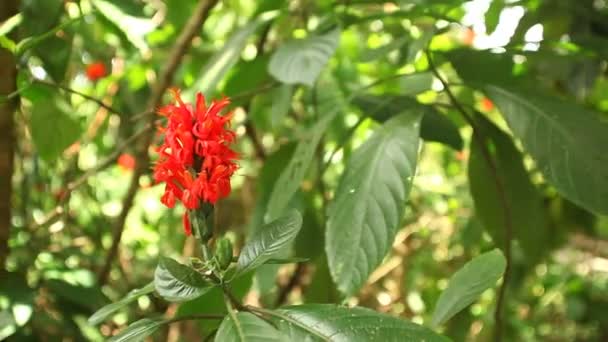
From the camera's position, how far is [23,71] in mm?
835

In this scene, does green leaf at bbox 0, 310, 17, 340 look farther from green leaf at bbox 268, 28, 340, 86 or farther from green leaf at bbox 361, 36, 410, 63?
green leaf at bbox 361, 36, 410, 63

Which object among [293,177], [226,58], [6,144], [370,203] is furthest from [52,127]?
[370,203]

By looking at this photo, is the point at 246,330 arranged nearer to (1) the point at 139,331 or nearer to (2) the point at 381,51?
(1) the point at 139,331

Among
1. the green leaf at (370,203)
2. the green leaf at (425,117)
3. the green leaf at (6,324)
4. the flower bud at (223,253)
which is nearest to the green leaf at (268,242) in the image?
the flower bud at (223,253)

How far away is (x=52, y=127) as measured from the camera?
101 centimetres

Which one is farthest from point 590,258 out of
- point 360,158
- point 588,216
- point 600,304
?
point 360,158

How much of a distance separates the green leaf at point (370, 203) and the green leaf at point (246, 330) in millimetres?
169

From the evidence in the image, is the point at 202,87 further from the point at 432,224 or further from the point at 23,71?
the point at 432,224

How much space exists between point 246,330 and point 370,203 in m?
0.27

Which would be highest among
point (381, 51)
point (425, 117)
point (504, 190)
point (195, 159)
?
point (195, 159)

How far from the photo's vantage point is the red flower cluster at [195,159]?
0.57 metres

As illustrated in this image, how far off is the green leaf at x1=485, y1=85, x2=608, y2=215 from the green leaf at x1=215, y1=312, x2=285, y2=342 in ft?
1.40

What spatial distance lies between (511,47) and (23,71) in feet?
1.94

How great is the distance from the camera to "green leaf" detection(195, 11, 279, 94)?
2.87ft
